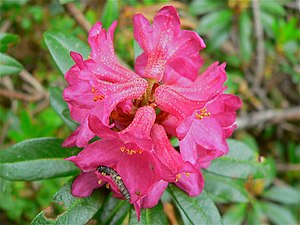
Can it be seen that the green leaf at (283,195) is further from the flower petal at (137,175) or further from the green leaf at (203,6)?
the flower petal at (137,175)

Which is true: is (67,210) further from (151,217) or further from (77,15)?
(77,15)

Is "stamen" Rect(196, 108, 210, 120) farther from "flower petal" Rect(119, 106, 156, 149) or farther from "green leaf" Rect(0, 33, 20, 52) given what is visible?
"green leaf" Rect(0, 33, 20, 52)

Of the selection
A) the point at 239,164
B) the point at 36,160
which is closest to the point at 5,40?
the point at 36,160

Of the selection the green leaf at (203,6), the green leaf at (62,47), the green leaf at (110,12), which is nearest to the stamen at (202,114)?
the green leaf at (62,47)

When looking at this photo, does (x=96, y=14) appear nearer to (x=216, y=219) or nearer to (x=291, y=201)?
(x=291, y=201)

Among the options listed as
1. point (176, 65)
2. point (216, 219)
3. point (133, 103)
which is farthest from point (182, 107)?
point (216, 219)

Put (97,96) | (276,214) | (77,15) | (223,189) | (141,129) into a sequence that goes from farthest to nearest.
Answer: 1. (276,214)
2. (77,15)
3. (223,189)
4. (97,96)
5. (141,129)

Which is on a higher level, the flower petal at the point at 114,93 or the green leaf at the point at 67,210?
the flower petal at the point at 114,93
